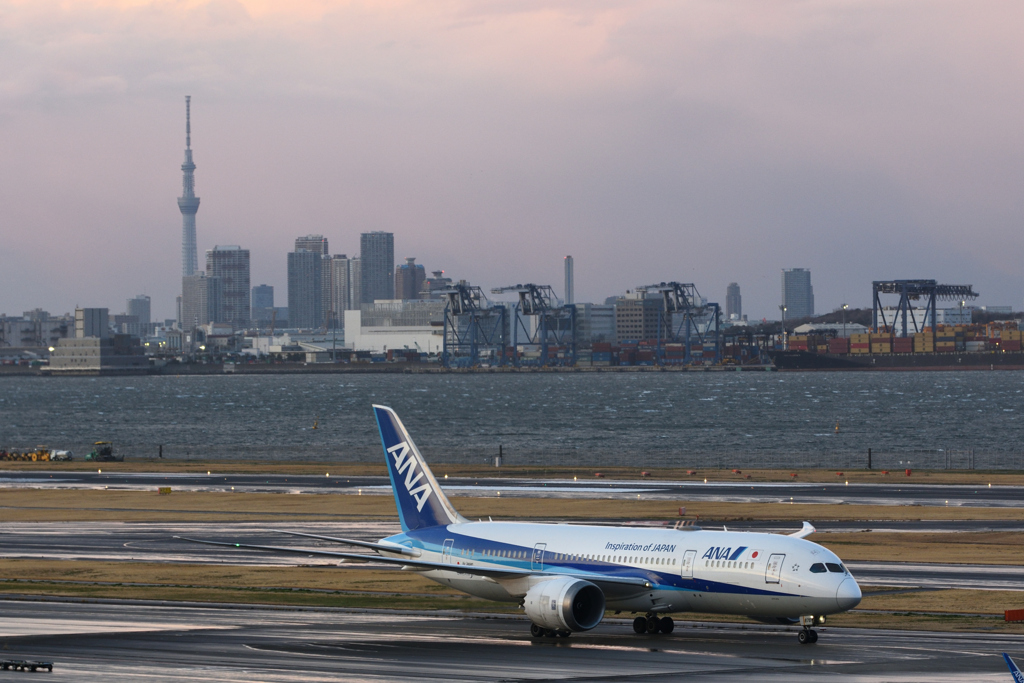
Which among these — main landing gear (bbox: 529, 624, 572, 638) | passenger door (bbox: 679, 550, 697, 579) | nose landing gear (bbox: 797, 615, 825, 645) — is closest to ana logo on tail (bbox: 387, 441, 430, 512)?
main landing gear (bbox: 529, 624, 572, 638)

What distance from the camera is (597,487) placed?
85.2m

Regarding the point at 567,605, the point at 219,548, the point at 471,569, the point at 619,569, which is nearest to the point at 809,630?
the point at 619,569

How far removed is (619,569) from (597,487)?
50379mm

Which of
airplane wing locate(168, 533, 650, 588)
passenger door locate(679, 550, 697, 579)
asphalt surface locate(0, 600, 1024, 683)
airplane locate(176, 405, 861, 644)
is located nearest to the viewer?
asphalt surface locate(0, 600, 1024, 683)

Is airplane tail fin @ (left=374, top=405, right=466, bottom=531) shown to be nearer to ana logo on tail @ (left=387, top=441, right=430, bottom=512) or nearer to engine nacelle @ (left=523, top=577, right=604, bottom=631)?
ana logo on tail @ (left=387, top=441, right=430, bottom=512)

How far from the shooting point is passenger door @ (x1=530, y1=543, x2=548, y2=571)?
36031 millimetres

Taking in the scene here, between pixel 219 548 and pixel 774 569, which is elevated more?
pixel 774 569

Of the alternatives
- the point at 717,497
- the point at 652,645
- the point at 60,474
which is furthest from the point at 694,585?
the point at 60,474

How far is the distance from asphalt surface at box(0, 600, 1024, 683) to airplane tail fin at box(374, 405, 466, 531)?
3143 mm

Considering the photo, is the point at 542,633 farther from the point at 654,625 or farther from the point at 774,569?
the point at 774,569

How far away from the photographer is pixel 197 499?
79188 mm

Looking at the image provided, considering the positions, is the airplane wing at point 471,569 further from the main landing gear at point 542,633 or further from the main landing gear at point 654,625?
the main landing gear at point 654,625

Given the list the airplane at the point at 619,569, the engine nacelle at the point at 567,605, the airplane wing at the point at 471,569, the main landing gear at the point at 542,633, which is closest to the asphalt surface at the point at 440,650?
the main landing gear at the point at 542,633

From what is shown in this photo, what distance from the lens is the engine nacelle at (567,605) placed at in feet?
112
